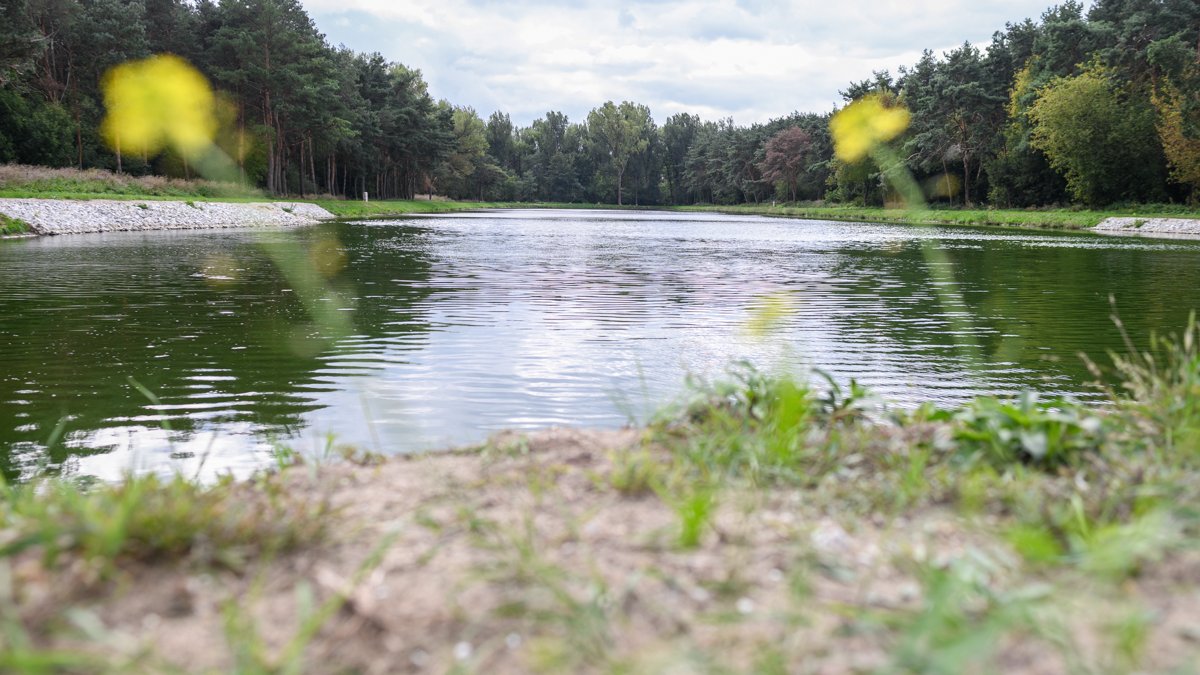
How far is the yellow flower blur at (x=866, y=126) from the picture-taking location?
7350cm

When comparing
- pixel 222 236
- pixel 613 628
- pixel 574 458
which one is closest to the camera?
pixel 613 628

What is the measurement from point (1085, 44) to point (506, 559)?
63884 millimetres

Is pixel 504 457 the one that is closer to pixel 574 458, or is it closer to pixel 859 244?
pixel 574 458

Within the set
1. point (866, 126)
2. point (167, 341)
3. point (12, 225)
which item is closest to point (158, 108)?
point (12, 225)

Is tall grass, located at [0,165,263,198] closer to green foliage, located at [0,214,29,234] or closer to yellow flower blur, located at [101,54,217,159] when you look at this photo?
green foliage, located at [0,214,29,234]

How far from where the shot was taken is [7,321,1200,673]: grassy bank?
6.93 ft

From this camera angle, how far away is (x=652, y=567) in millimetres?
2539

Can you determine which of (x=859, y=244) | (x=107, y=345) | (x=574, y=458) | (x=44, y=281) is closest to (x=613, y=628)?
(x=574, y=458)

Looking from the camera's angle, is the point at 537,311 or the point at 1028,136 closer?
the point at 537,311

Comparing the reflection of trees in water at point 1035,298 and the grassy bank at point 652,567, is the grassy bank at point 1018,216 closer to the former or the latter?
the reflection of trees in water at point 1035,298

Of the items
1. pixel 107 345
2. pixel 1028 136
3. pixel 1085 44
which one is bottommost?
pixel 107 345

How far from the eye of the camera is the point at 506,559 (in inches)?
104

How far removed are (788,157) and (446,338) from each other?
9593cm

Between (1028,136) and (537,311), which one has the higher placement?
(1028,136)
